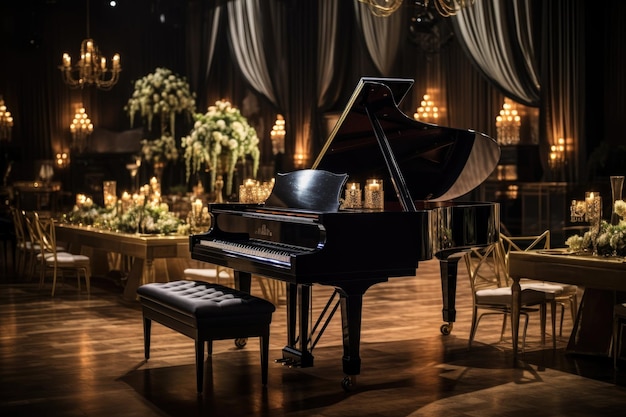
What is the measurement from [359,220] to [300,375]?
102 cm

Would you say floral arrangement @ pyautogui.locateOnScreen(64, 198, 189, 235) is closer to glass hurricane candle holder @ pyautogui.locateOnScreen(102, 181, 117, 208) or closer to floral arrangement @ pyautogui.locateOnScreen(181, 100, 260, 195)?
glass hurricane candle holder @ pyautogui.locateOnScreen(102, 181, 117, 208)

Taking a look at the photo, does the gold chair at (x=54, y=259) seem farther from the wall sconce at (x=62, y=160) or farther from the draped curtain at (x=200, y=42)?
the draped curtain at (x=200, y=42)

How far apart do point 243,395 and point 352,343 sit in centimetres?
66

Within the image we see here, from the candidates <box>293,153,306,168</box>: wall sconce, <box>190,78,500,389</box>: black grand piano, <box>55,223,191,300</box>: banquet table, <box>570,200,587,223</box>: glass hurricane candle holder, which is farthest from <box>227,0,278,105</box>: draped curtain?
<box>570,200,587,223</box>: glass hurricane candle holder

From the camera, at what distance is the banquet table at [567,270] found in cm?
569

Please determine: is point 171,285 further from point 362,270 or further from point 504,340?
point 504,340

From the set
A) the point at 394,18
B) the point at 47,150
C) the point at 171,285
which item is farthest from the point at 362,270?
the point at 47,150

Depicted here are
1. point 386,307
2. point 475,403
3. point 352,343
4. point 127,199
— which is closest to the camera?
point 475,403

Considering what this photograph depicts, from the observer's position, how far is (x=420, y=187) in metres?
6.83

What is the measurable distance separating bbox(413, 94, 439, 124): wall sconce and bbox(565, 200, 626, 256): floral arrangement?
31.8ft

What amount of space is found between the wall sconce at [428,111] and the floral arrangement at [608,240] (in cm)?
969

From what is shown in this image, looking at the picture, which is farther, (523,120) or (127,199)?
(523,120)

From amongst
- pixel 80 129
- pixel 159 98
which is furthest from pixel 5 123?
pixel 159 98

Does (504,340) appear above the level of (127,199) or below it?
below
